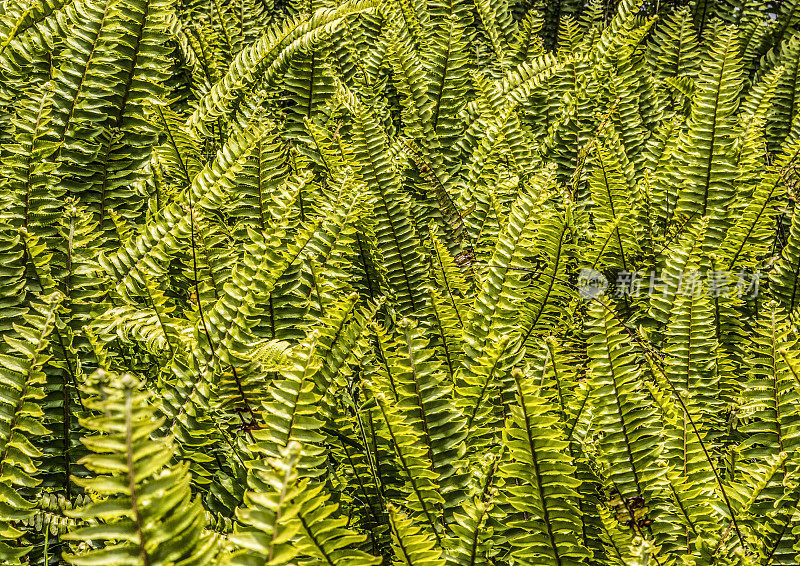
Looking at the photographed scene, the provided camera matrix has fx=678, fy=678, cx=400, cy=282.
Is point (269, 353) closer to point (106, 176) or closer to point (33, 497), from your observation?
point (33, 497)

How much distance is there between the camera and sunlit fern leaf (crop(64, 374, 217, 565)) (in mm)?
531

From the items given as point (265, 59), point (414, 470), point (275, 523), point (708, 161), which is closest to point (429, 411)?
point (414, 470)

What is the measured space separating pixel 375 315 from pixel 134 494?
0.86 meters

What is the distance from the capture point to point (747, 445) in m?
1.11

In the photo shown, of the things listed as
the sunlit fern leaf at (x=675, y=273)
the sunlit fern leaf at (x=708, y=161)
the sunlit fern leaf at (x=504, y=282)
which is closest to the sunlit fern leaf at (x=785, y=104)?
the sunlit fern leaf at (x=708, y=161)

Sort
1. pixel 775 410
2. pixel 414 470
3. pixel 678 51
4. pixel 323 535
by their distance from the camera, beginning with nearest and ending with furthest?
pixel 323 535
pixel 414 470
pixel 775 410
pixel 678 51

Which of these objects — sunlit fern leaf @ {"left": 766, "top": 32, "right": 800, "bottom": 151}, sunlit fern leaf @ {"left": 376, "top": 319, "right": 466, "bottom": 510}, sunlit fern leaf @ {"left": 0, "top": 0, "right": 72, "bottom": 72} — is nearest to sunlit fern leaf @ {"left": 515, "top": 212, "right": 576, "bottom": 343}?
sunlit fern leaf @ {"left": 376, "top": 319, "right": 466, "bottom": 510}

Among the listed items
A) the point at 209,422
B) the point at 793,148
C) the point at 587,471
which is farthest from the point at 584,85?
the point at 209,422

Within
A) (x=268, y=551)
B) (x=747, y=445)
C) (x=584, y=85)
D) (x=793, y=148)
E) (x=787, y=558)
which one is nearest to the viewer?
(x=268, y=551)

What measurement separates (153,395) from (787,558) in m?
0.94

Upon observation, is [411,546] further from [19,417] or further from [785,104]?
[785,104]

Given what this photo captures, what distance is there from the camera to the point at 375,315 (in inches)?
54.6

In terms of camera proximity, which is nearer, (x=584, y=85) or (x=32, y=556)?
(x=32, y=556)

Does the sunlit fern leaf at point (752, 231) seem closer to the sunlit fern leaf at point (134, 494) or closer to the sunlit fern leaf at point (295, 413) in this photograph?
the sunlit fern leaf at point (295, 413)
